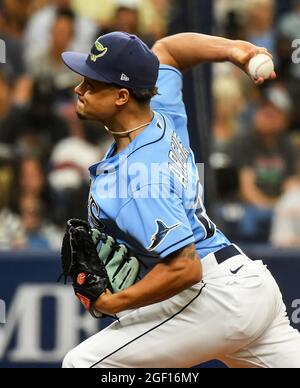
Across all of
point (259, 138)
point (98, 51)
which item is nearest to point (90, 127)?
point (259, 138)

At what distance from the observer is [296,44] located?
762cm

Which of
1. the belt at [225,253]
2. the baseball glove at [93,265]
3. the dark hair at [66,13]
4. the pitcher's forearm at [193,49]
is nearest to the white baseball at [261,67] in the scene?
the pitcher's forearm at [193,49]

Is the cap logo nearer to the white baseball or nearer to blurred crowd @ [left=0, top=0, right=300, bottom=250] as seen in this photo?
the white baseball

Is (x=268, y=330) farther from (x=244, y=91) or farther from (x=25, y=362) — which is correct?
(x=244, y=91)

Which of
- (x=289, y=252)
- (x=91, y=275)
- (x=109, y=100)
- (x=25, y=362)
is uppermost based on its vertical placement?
(x=109, y=100)

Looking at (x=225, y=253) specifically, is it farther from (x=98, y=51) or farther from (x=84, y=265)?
(x=98, y=51)

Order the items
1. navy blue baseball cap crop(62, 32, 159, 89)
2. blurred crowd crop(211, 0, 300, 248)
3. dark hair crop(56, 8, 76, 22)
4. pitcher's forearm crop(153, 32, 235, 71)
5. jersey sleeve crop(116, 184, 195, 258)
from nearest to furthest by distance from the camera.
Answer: jersey sleeve crop(116, 184, 195, 258) → navy blue baseball cap crop(62, 32, 159, 89) → pitcher's forearm crop(153, 32, 235, 71) → blurred crowd crop(211, 0, 300, 248) → dark hair crop(56, 8, 76, 22)

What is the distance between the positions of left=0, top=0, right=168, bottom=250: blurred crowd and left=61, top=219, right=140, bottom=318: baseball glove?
9.89 ft

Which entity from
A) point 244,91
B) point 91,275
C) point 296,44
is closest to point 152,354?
point 91,275

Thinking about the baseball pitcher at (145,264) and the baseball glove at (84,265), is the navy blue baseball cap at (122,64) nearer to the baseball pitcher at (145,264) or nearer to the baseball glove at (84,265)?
the baseball pitcher at (145,264)

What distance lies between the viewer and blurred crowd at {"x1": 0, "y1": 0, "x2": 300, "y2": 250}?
8359 mm

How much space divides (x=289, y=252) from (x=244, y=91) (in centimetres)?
268

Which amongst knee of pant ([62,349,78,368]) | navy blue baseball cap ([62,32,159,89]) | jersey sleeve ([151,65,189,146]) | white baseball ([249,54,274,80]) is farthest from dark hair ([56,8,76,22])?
knee of pant ([62,349,78,368])

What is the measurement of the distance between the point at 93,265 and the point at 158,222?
428mm
